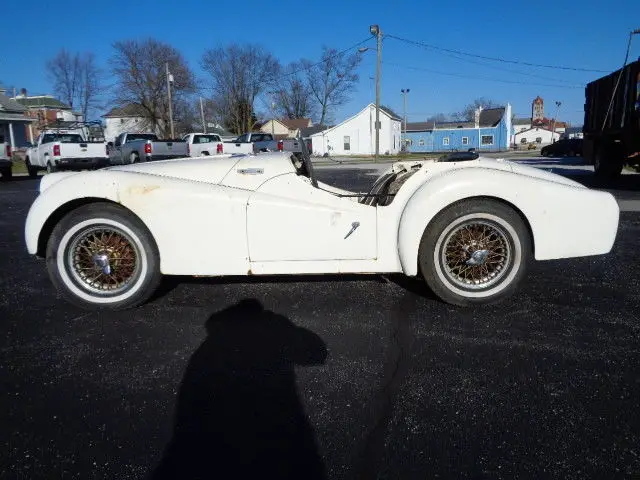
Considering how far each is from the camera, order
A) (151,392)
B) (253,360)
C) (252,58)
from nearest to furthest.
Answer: (151,392), (253,360), (252,58)

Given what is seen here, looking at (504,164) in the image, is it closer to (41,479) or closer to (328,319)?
(328,319)

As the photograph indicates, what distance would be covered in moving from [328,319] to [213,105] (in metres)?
65.2

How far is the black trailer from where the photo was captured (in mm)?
10172

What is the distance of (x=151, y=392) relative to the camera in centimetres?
223

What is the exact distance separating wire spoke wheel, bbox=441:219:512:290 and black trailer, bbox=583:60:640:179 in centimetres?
917

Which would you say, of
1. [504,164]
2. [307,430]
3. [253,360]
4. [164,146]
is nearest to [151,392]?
[253,360]

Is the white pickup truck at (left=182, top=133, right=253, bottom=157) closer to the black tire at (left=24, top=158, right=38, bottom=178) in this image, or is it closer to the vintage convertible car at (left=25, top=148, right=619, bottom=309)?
the black tire at (left=24, top=158, right=38, bottom=178)

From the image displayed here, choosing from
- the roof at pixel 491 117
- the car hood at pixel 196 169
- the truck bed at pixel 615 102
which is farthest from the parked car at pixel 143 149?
the roof at pixel 491 117

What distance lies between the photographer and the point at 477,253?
3152 mm

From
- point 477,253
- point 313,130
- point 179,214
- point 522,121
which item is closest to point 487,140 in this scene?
point 313,130

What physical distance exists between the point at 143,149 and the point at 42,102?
215 ft

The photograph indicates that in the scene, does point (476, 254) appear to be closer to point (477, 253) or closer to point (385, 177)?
point (477, 253)

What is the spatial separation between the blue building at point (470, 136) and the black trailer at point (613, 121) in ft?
168

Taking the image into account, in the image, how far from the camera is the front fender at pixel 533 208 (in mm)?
3104
